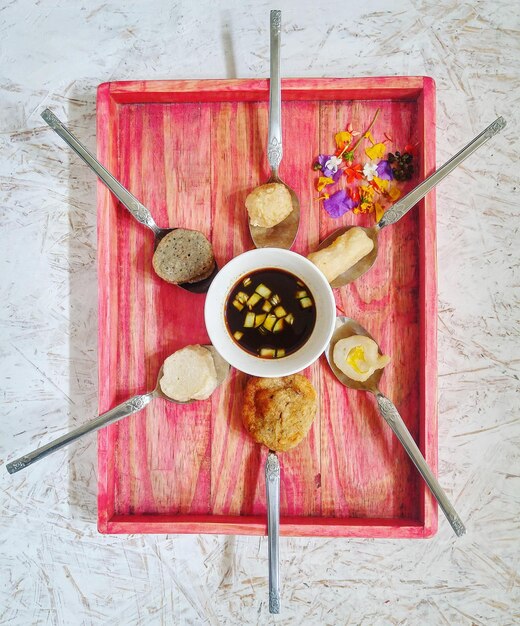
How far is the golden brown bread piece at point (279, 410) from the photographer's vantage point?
1.36 m

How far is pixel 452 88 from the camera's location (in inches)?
60.1

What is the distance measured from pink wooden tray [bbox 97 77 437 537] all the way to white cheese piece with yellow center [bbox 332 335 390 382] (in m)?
0.07

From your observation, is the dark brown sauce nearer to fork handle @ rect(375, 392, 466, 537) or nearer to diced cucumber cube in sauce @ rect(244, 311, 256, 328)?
diced cucumber cube in sauce @ rect(244, 311, 256, 328)

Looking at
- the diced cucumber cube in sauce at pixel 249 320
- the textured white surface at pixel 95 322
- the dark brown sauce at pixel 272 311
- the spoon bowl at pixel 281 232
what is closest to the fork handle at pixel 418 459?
the textured white surface at pixel 95 322

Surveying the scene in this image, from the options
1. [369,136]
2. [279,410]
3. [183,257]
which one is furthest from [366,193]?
[279,410]

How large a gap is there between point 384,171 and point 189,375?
31.3 inches

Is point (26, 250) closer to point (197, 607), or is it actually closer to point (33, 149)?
point (33, 149)

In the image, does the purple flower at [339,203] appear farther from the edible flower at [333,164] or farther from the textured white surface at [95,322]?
the textured white surface at [95,322]

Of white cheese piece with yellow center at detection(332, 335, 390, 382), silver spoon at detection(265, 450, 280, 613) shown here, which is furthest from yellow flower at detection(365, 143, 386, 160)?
silver spoon at detection(265, 450, 280, 613)

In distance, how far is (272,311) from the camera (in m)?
1.40

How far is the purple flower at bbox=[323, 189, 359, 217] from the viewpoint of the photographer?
1.43m

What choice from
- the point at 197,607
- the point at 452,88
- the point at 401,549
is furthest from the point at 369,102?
A: the point at 197,607

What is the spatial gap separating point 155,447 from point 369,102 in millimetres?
1176

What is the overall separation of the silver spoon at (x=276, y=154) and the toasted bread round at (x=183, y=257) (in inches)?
5.8
